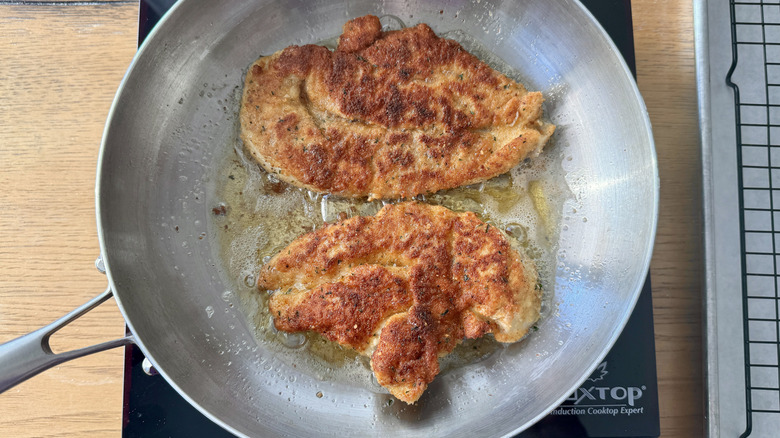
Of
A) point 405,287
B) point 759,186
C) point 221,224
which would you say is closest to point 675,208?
point 759,186

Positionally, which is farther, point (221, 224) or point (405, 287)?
point (221, 224)

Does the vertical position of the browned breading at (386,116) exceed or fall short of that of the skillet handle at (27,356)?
it exceeds it

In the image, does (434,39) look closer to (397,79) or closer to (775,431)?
(397,79)

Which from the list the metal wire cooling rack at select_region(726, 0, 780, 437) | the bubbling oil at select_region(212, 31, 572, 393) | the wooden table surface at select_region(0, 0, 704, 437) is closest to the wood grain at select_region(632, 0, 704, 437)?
the wooden table surface at select_region(0, 0, 704, 437)

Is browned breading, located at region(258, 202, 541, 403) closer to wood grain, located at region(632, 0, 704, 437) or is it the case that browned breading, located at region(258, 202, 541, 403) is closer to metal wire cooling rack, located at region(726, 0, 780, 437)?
wood grain, located at region(632, 0, 704, 437)

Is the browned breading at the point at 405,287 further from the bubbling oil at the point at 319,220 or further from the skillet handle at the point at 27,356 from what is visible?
the skillet handle at the point at 27,356

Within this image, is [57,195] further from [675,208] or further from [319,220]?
[675,208]

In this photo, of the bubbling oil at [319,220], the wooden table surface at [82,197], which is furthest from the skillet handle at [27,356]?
the bubbling oil at [319,220]
